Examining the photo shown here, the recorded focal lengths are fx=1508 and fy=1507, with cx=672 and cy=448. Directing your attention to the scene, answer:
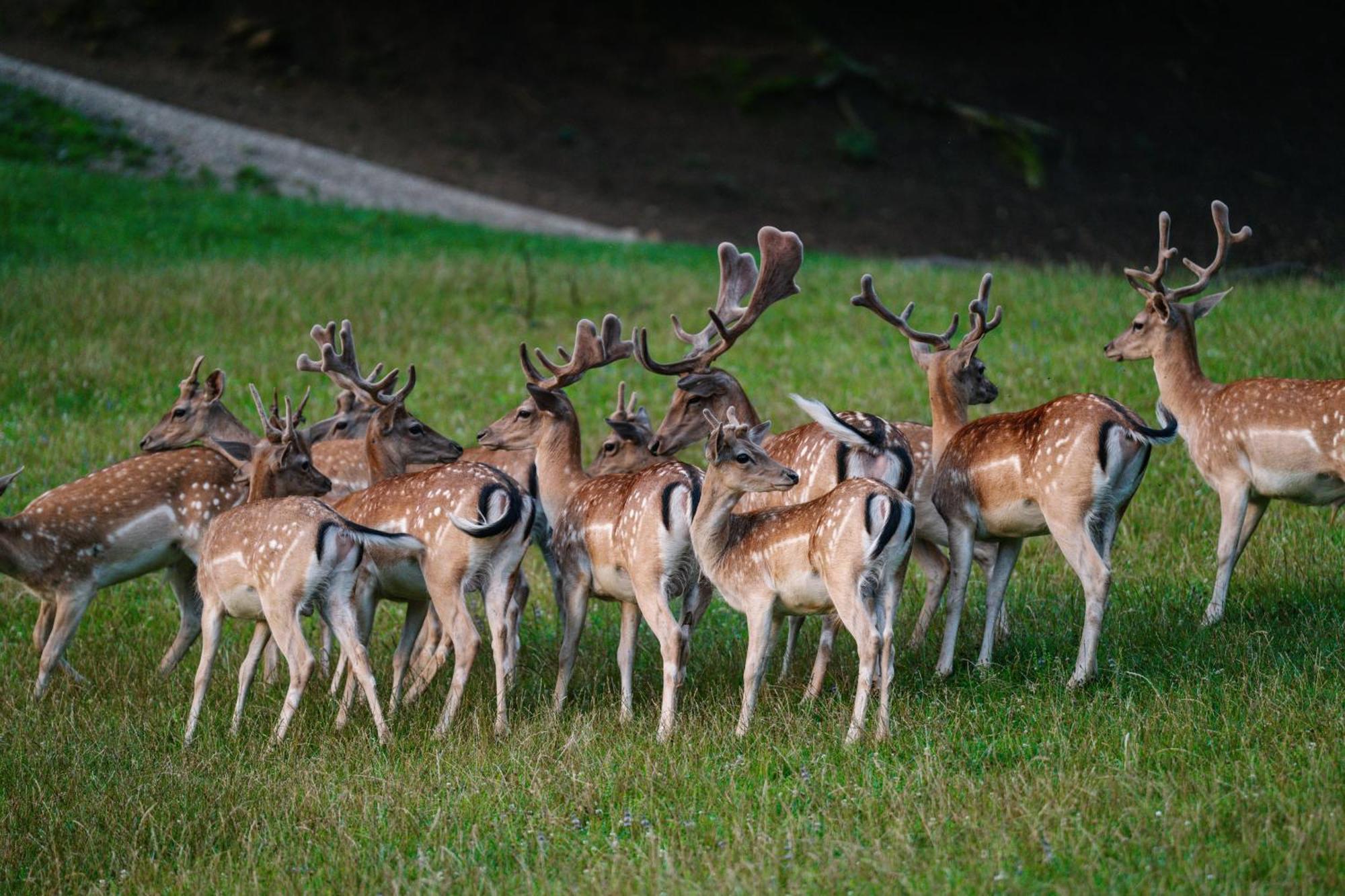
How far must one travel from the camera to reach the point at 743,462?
5.96 metres

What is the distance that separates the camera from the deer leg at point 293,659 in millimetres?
6258

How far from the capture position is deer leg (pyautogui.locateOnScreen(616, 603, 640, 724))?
6414mm

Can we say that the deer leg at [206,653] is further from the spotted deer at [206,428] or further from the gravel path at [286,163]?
the gravel path at [286,163]

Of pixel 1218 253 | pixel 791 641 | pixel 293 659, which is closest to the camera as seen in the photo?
pixel 293 659

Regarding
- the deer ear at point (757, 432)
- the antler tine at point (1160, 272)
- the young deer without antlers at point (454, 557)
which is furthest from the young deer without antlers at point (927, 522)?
the young deer without antlers at point (454, 557)

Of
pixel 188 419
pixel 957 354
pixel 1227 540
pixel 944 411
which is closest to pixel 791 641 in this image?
pixel 944 411

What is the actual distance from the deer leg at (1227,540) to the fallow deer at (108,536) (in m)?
4.79

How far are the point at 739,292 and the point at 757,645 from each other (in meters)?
2.58

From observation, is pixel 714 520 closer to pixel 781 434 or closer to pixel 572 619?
pixel 572 619

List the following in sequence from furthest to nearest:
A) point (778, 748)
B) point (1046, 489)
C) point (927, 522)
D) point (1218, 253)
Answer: point (1218, 253), point (927, 522), point (1046, 489), point (778, 748)

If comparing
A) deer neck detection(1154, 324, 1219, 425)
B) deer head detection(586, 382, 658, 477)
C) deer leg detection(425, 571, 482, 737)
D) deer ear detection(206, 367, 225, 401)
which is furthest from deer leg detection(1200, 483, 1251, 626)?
deer ear detection(206, 367, 225, 401)

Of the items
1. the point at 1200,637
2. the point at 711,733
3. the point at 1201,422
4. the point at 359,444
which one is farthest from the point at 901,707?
the point at 359,444

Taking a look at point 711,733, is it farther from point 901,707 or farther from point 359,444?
point 359,444

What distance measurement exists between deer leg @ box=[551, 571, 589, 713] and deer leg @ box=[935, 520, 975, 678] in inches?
62.7
